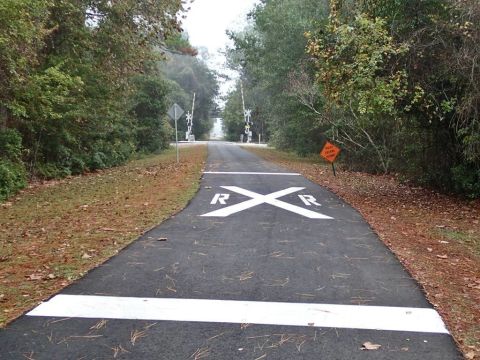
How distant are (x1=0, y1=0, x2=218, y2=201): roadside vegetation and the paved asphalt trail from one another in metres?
6.55

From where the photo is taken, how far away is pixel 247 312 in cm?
430

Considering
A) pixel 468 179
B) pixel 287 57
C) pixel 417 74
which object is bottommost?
pixel 468 179

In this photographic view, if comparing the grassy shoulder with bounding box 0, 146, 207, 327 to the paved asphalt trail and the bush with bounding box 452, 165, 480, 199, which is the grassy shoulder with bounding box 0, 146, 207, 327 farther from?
the bush with bounding box 452, 165, 480, 199

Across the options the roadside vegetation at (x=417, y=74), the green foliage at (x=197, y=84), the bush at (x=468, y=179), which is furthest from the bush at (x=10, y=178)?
the green foliage at (x=197, y=84)

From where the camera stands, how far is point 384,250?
22.0ft

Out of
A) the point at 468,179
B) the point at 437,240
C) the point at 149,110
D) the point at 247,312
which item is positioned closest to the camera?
the point at 247,312

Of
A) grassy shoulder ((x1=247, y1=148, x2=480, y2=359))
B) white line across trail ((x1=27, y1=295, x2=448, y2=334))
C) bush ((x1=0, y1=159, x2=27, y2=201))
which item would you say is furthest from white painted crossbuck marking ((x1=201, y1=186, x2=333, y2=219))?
bush ((x1=0, y1=159, x2=27, y2=201))

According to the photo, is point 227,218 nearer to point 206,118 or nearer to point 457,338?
point 457,338

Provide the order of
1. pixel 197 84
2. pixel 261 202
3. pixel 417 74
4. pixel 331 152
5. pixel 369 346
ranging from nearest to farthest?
pixel 369 346 → pixel 417 74 → pixel 261 202 → pixel 331 152 → pixel 197 84

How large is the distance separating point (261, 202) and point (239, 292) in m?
6.05

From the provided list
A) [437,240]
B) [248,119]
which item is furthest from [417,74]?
[248,119]

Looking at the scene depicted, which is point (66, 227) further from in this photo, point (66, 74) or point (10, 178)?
point (66, 74)

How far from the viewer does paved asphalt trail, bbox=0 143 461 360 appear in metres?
3.59

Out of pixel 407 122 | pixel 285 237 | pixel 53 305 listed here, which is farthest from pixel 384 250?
pixel 407 122
